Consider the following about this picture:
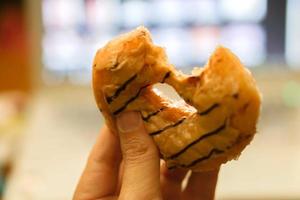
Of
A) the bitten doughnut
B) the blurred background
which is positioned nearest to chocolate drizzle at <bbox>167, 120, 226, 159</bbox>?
the bitten doughnut

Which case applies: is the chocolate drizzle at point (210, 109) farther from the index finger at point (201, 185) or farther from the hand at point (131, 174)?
the index finger at point (201, 185)

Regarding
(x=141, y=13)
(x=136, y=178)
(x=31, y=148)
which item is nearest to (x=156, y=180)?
(x=136, y=178)

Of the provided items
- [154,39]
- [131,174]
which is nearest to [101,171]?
[131,174]

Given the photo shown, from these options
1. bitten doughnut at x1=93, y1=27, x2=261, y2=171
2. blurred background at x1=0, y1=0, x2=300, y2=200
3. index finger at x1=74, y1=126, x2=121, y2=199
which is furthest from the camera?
blurred background at x1=0, y1=0, x2=300, y2=200

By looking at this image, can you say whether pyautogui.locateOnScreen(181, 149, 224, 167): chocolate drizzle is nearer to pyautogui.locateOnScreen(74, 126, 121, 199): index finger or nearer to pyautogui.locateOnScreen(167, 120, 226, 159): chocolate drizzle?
pyautogui.locateOnScreen(167, 120, 226, 159): chocolate drizzle

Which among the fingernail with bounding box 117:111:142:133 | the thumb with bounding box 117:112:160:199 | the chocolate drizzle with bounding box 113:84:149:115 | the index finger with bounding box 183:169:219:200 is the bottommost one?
the index finger with bounding box 183:169:219:200

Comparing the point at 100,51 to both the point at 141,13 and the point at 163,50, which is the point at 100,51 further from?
the point at 141,13

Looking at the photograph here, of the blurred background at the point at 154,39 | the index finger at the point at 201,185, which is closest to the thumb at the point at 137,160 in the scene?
the index finger at the point at 201,185
